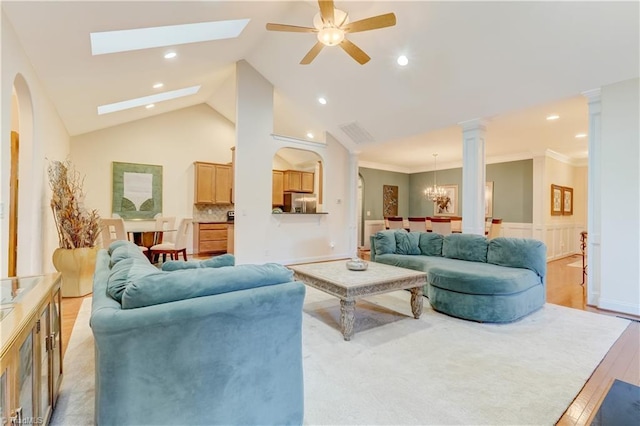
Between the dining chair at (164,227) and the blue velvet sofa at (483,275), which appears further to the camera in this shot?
the dining chair at (164,227)

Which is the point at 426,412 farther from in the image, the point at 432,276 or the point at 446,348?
the point at 432,276

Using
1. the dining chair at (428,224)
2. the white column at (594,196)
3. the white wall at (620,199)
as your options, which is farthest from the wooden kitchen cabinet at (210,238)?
the white wall at (620,199)

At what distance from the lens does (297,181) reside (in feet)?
28.5

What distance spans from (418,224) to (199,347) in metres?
6.44

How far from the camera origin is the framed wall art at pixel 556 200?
707 centimetres

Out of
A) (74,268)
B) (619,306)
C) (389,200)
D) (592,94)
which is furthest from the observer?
(389,200)

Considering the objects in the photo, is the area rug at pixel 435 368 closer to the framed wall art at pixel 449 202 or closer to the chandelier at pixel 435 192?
the chandelier at pixel 435 192

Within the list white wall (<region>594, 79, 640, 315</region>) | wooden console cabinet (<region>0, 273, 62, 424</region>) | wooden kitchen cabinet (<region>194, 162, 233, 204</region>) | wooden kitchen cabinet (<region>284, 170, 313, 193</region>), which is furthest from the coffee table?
wooden kitchen cabinet (<region>284, 170, 313, 193</region>)

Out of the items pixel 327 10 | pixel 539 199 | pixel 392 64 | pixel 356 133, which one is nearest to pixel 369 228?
pixel 356 133

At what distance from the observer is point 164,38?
370 centimetres

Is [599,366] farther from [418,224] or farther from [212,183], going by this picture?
[212,183]

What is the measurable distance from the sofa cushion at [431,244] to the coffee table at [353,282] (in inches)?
56.7

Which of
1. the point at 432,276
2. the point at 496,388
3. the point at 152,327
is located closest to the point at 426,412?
the point at 496,388

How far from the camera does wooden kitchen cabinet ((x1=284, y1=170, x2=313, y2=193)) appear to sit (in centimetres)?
858
